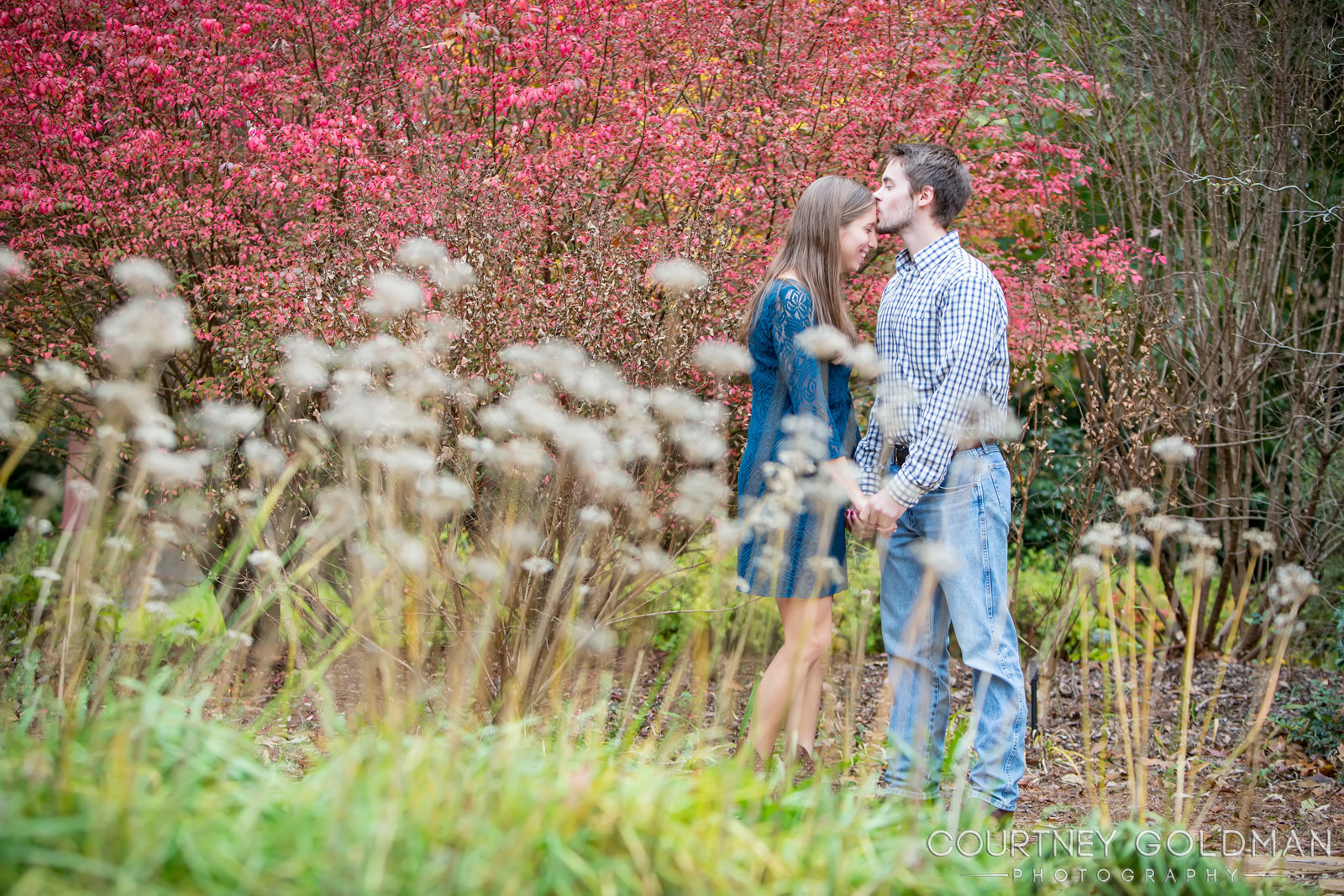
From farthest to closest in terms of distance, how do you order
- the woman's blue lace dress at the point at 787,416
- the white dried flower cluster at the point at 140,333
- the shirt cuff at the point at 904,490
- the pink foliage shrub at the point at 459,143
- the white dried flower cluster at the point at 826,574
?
1. the pink foliage shrub at the point at 459,143
2. the woman's blue lace dress at the point at 787,416
3. the shirt cuff at the point at 904,490
4. the white dried flower cluster at the point at 826,574
5. the white dried flower cluster at the point at 140,333

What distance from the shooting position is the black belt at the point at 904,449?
9.39ft

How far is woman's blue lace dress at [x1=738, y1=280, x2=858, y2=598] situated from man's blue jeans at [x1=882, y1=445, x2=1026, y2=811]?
23 centimetres

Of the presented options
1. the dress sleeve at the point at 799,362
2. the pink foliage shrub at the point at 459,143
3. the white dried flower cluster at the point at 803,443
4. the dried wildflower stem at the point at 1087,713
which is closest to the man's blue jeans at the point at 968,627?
the dried wildflower stem at the point at 1087,713

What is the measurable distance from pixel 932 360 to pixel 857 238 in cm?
44

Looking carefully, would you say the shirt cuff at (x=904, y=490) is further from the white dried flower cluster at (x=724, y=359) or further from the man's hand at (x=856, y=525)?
the white dried flower cluster at (x=724, y=359)

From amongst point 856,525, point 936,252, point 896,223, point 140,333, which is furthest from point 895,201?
point 140,333

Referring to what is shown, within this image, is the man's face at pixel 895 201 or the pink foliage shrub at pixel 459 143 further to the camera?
the pink foliage shrub at pixel 459 143

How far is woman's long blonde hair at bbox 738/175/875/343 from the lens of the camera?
3.00 meters

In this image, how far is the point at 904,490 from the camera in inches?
108

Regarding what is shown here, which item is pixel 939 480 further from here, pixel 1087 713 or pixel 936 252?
pixel 1087 713

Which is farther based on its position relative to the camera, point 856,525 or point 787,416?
point 856,525

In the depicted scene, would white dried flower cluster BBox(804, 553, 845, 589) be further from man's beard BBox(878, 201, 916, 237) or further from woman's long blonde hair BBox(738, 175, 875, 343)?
man's beard BBox(878, 201, 916, 237)

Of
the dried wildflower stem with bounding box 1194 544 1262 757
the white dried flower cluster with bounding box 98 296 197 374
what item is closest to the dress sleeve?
the dried wildflower stem with bounding box 1194 544 1262 757

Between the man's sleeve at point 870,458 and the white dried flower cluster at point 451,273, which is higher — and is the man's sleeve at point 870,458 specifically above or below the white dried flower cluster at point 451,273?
below
